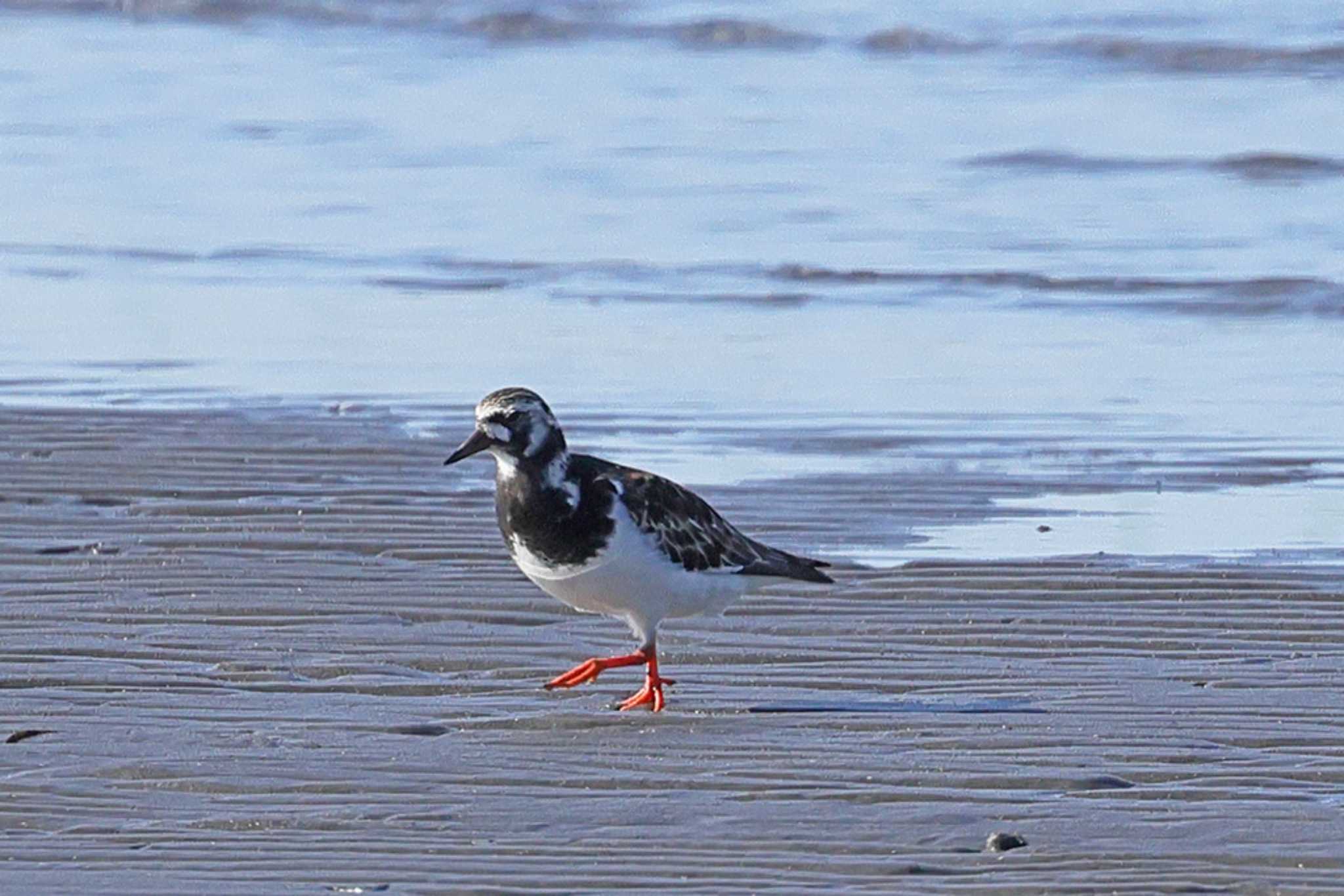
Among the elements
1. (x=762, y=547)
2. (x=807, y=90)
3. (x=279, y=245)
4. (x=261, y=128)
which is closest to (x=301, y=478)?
(x=762, y=547)

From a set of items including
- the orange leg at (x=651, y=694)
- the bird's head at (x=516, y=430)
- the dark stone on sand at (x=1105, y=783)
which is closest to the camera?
the dark stone on sand at (x=1105, y=783)

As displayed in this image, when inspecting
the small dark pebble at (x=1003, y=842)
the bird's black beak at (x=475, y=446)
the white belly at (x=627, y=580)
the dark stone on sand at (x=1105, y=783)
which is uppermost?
the bird's black beak at (x=475, y=446)

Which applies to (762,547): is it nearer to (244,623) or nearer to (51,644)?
(244,623)

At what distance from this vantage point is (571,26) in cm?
2770

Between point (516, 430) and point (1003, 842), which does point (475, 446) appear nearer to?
point (516, 430)

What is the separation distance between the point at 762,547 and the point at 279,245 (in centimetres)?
856

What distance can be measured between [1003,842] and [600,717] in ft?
4.58

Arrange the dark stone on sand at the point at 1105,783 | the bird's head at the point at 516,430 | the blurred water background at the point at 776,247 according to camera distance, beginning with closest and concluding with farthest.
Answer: the dark stone on sand at the point at 1105,783 < the bird's head at the point at 516,430 < the blurred water background at the point at 776,247

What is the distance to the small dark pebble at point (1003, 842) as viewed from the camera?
4.75m

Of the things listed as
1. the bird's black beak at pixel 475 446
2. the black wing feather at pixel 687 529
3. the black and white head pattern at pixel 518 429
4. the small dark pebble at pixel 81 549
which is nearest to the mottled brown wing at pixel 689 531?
the black wing feather at pixel 687 529

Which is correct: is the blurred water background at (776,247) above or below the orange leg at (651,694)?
above

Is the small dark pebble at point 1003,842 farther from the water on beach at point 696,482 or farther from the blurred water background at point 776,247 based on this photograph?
the blurred water background at point 776,247

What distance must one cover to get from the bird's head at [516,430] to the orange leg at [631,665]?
0.51 m

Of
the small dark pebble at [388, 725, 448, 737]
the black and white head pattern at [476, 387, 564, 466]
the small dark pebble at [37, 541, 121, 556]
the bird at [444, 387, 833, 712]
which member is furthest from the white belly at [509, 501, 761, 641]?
the small dark pebble at [37, 541, 121, 556]
